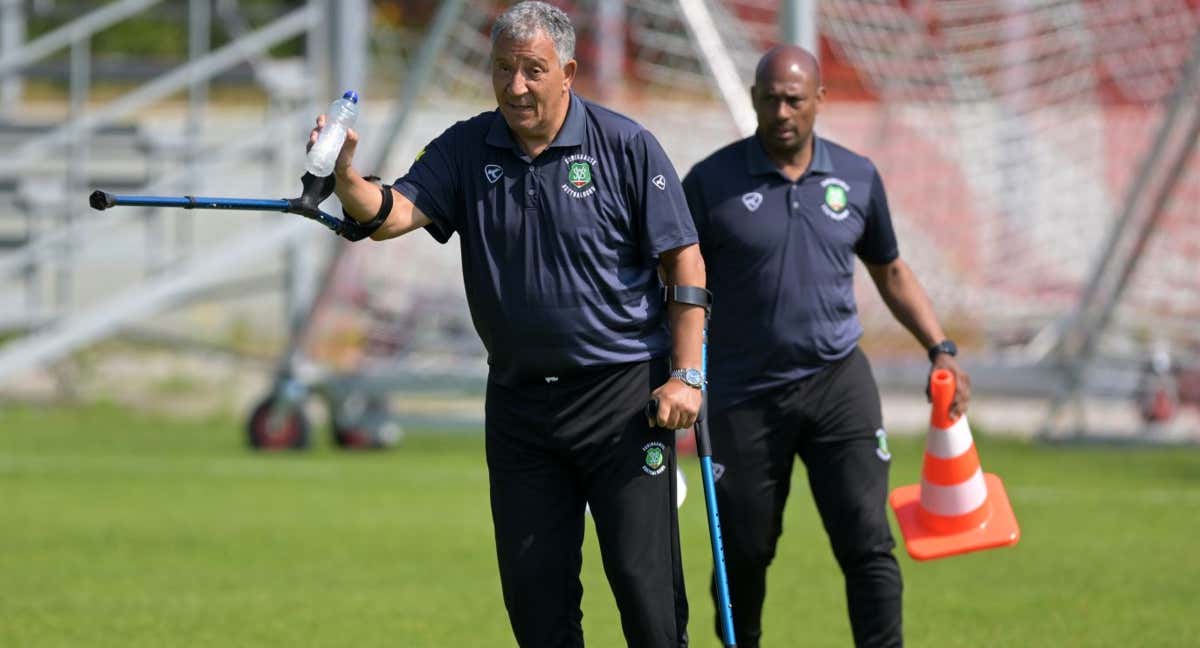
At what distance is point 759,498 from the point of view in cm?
725

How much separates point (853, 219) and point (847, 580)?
1.26 metres

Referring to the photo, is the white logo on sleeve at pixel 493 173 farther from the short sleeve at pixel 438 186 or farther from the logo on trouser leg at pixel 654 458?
the logo on trouser leg at pixel 654 458

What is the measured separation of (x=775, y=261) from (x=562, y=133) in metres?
1.69

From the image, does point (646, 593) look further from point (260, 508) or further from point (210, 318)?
point (210, 318)

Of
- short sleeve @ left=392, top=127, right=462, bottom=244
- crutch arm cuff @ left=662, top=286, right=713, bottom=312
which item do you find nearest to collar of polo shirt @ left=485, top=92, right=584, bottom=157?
short sleeve @ left=392, top=127, right=462, bottom=244

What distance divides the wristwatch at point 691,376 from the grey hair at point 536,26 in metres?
0.91

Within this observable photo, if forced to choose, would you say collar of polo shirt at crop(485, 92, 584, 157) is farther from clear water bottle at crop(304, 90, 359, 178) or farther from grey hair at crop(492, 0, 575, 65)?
clear water bottle at crop(304, 90, 359, 178)

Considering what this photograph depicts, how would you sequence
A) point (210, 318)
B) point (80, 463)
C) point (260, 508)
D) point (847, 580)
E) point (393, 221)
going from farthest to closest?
1. point (210, 318)
2. point (80, 463)
3. point (260, 508)
4. point (847, 580)
5. point (393, 221)

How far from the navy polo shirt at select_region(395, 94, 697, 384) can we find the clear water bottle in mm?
420

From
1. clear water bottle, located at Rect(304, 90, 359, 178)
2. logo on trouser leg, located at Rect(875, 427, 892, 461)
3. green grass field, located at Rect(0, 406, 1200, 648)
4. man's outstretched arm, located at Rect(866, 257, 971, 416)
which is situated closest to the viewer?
clear water bottle, located at Rect(304, 90, 359, 178)

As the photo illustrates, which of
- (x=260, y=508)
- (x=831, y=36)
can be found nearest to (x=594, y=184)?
(x=260, y=508)

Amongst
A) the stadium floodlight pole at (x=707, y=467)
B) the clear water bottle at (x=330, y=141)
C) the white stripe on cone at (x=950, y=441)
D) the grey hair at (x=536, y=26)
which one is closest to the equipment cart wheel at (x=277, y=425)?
the white stripe on cone at (x=950, y=441)

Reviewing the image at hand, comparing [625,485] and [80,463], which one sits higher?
[625,485]

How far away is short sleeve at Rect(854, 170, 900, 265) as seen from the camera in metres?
7.38
